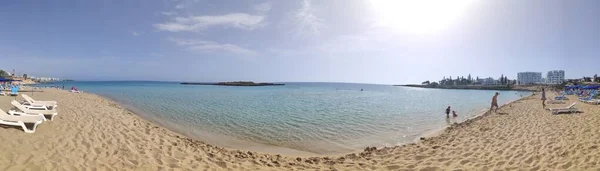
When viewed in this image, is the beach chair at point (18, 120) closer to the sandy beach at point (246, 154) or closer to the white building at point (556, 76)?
the sandy beach at point (246, 154)

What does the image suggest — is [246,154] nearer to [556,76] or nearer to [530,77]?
[556,76]

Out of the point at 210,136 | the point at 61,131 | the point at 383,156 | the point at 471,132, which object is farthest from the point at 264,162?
the point at 471,132

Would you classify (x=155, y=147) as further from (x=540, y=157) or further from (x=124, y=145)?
(x=540, y=157)

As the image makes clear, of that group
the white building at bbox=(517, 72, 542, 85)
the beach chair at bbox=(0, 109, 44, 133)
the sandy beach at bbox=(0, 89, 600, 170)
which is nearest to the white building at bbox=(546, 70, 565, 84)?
the white building at bbox=(517, 72, 542, 85)

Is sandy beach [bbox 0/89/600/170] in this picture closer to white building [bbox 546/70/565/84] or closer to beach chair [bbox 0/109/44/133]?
beach chair [bbox 0/109/44/133]

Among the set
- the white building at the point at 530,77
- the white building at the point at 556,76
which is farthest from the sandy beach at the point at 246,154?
the white building at the point at 530,77

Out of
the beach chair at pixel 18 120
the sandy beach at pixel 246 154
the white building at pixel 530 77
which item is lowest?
the sandy beach at pixel 246 154

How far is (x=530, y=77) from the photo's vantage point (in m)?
180

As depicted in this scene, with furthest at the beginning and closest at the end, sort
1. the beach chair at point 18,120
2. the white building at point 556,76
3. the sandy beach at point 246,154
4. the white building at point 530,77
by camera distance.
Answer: the white building at point 530,77 → the white building at point 556,76 → the beach chair at point 18,120 → the sandy beach at point 246,154

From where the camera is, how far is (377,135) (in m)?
12.0

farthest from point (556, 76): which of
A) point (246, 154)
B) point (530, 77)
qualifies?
point (246, 154)

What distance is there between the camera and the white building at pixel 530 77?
574 ft

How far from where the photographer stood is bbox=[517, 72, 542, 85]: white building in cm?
17488

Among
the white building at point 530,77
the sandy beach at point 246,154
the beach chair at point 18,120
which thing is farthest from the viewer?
the white building at point 530,77
